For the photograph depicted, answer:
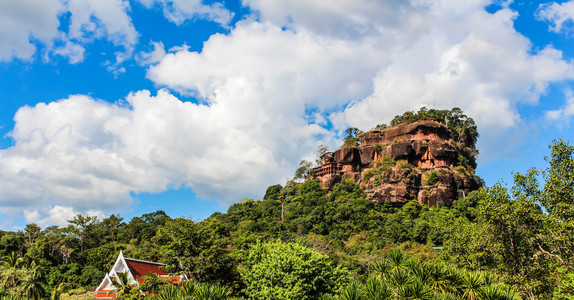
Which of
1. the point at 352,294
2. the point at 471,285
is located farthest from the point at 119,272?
the point at 471,285

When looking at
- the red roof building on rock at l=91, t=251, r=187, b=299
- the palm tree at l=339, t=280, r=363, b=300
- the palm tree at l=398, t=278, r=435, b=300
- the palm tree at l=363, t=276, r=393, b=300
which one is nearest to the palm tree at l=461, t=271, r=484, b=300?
the palm tree at l=398, t=278, r=435, b=300

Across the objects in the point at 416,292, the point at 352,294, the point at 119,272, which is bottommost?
the point at 352,294

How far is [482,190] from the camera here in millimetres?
22422

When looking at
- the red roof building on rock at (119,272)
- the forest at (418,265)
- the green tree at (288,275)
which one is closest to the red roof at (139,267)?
the red roof building on rock at (119,272)

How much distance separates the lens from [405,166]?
68.1m

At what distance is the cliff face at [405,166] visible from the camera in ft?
211

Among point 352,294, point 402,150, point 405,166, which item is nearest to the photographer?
point 352,294

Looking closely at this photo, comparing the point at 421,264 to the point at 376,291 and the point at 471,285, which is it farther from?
the point at 376,291

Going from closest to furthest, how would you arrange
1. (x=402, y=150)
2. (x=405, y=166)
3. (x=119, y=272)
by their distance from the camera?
(x=119, y=272) → (x=405, y=166) → (x=402, y=150)

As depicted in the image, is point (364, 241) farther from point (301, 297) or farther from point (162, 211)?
point (162, 211)

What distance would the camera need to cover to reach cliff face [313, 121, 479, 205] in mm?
64188

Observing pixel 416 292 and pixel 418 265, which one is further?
pixel 418 265

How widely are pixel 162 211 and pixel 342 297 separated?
207 ft

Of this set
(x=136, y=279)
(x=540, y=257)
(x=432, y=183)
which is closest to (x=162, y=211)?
(x=136, y=279)
